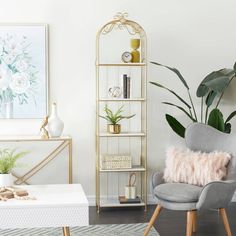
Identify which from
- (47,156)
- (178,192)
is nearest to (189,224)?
(178,192)

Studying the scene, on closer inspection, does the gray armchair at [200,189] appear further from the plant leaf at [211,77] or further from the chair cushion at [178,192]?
the plant leaf at [211,77]

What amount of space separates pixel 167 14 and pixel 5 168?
2.24 meters

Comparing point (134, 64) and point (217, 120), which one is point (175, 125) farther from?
point (134, 64)

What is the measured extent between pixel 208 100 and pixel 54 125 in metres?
1.45

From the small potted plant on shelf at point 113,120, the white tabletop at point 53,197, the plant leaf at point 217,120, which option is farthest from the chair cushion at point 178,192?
the small potted plant on shelf at point 113,120

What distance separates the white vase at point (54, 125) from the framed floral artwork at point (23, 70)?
0.21 metres

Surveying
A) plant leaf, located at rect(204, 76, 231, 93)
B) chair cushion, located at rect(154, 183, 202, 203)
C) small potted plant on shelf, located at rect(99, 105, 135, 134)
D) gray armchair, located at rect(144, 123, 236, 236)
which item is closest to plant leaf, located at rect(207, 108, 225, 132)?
plant leaf, located at rect(204, 76, 231, 93)

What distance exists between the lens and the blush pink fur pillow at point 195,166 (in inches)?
Answer: 161

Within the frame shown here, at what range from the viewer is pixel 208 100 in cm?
514

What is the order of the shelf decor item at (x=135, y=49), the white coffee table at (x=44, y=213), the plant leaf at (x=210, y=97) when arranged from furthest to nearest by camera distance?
the plant leaf at (x=210, y=97)
the shelf decor item at (x=135, y=49)
the white coffee table at (x=44, y=213)

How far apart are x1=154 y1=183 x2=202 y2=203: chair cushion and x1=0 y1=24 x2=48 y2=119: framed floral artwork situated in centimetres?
160

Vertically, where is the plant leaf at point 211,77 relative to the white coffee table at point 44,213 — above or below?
above

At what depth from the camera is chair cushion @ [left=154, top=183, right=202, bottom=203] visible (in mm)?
3875

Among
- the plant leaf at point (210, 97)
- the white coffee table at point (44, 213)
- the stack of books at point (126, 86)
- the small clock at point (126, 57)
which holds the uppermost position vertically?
the small clock at point (126, 57)
